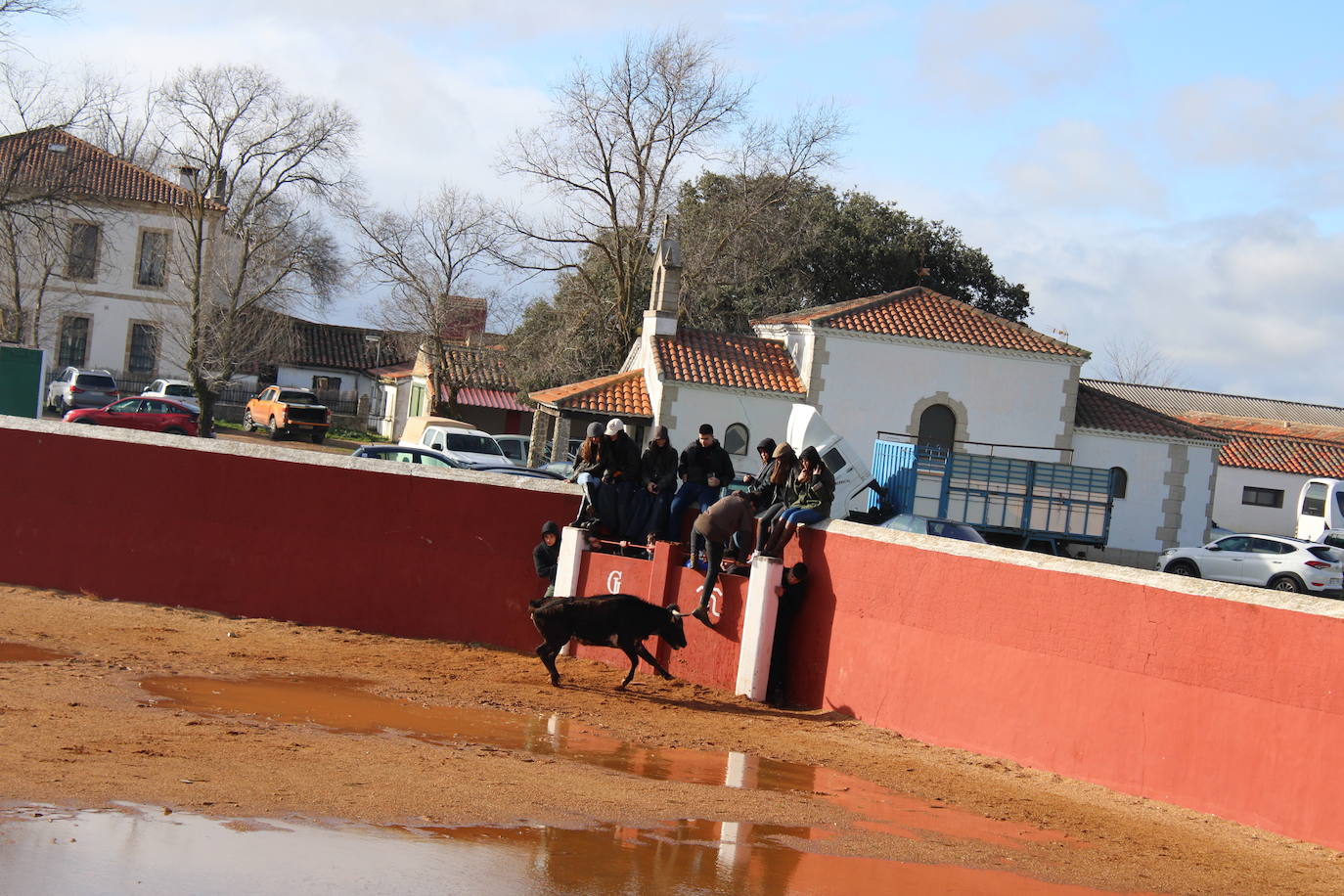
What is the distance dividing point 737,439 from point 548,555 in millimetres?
20369

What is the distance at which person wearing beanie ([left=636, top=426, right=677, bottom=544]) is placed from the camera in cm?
1540

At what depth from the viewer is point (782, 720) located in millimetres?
12602

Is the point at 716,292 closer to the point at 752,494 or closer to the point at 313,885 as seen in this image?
the point at 752,494

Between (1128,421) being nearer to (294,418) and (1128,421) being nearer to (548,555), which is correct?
(548,555)

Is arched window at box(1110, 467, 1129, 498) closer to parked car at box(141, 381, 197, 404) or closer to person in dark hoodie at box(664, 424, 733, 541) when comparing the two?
person in dark hoodie at box(664, 424, 733, 541)

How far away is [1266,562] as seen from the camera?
29.5 meters

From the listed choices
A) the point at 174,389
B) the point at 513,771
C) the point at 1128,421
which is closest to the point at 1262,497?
the point at 1128,421

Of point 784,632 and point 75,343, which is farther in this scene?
point 75,343

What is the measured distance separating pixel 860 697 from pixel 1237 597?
4056 millimetres

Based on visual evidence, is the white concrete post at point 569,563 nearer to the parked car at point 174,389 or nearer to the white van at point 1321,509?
the white van at point 1321,509

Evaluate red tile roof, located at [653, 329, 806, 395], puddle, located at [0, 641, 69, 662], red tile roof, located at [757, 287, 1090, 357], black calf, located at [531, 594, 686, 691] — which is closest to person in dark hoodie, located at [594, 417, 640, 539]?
black calf, located at [531, 594, 686, 691]

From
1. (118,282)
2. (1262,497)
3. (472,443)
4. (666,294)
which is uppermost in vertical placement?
(666,294)

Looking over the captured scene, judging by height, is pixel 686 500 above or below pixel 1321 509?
below

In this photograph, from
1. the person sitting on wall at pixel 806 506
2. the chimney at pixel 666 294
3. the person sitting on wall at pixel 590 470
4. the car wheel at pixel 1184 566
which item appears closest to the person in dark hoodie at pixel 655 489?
the person sitting on wall at pixel 590 470
